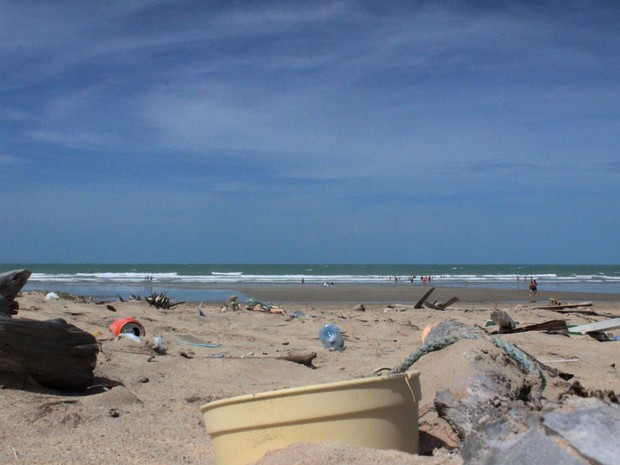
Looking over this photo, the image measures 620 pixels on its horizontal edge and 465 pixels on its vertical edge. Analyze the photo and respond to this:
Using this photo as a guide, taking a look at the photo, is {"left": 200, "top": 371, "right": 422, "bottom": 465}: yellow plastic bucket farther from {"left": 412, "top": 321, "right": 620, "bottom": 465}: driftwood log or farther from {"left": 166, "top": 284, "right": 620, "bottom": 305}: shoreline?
{"left": 166, "top": 284, "right": 620, "bottom": 305}: shoreline

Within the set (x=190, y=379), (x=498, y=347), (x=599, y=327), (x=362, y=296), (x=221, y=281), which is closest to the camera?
(x=498, y=347)

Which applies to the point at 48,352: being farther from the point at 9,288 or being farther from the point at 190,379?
the point at 190,379

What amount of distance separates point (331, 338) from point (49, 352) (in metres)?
4.17

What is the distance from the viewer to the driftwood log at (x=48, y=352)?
16.8 feet

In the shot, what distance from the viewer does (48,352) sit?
5281mm

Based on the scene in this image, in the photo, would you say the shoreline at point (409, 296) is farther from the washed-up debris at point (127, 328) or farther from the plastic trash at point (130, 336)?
the plastic trash at point (130, 336)

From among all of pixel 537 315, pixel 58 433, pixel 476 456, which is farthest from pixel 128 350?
pixel 537 315

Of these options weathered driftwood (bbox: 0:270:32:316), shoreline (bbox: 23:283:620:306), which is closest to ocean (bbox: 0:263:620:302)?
shoreline (bbox: 23:283:620:306)

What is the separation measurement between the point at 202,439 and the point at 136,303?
8370 millimetres

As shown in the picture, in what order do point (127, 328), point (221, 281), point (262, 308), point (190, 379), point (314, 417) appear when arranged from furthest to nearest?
point (221, 281)
point (262, 308)
point (127, 328)
point (190, 379)
point (314, 417)

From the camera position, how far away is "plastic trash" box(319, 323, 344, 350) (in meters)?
8.58

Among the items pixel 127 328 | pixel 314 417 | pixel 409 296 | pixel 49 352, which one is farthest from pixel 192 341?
pixel 409 296

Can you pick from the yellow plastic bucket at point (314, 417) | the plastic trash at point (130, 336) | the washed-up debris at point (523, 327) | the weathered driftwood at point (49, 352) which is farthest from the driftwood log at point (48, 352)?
the washed-up debris at point (523, 327)

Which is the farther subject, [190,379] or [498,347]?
[190,379]
